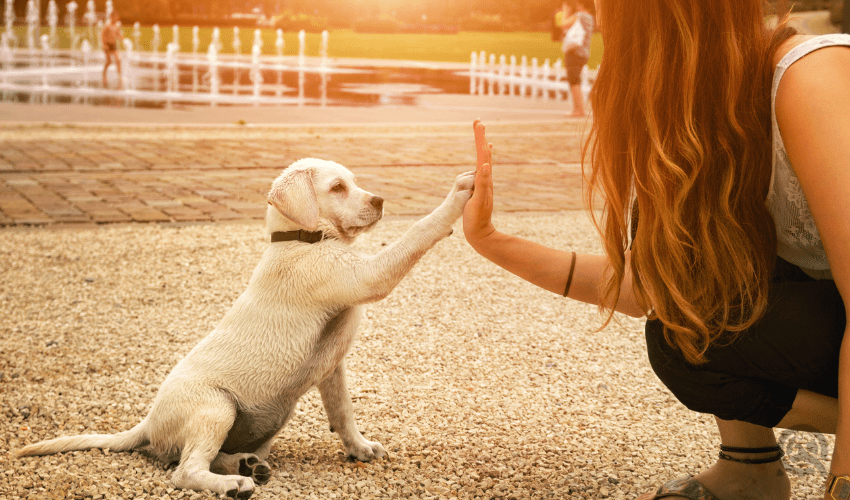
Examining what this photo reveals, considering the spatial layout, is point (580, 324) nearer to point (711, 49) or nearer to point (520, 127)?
point (711, 49)

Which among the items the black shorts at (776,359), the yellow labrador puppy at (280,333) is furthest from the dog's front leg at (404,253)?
the black shorts at (776,359)

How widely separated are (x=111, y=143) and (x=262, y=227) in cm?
479

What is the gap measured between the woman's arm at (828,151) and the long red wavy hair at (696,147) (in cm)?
15

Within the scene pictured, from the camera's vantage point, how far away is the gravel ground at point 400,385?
8.87 feet

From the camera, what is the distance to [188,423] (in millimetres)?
2502

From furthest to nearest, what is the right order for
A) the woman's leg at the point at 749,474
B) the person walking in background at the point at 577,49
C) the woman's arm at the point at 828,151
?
the person walking in background at the point at 577,49, the woman's leg at the point at 749,474, the woman's arm at the point at 828,151

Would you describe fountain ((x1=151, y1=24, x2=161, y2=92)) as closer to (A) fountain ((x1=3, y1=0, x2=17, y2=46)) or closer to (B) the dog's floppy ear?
(A) fountain ((x1=3, y1=0, x2=17, y2=46))

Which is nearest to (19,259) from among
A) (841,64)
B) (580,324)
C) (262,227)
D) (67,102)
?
(262,227)

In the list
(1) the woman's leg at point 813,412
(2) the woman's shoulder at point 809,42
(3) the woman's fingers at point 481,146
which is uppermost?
(2) the woman's shoulder at point 809,42

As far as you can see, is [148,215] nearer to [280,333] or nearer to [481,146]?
[280,333]

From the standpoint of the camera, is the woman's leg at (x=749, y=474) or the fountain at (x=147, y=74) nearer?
the woman's leg at (x=749, y=474)

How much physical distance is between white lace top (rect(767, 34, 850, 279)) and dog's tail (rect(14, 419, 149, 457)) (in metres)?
2.12

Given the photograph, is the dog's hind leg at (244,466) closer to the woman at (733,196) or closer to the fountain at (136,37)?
the woman at (733,196)

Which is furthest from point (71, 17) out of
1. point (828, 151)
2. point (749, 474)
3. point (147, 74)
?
point (828, 151)
